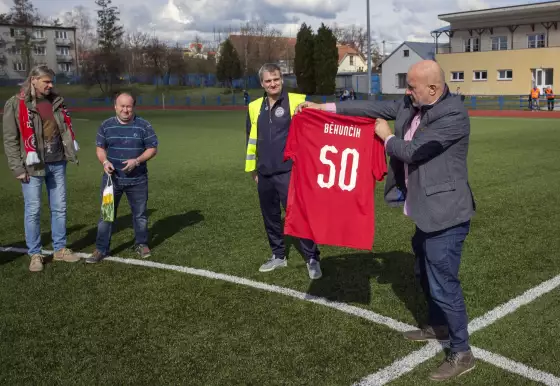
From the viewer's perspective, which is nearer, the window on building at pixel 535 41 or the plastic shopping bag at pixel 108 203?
the plastic shopping bag at pixel 108 203

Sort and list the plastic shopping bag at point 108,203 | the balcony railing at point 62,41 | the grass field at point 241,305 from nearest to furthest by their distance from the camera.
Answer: the grass field at point 241,305 → the plastic shopping bag at point 108,203 → the balcony railing at point 62,41

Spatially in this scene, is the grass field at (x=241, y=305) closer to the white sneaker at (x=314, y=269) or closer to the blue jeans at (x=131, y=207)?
the white sneaker at (x=314, y=269)

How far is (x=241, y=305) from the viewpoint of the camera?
17.7ft

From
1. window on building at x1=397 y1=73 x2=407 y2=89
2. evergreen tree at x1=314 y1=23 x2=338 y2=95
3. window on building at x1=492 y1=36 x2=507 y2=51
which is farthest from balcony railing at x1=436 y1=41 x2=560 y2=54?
evergreen tree at x1=314 y1=23 x2=338 y2=95

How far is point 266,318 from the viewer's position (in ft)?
16.6

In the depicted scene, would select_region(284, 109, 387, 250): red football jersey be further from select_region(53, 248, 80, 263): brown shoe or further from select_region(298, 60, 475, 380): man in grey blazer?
select_region(53, 248, 80, 263): brown shoe

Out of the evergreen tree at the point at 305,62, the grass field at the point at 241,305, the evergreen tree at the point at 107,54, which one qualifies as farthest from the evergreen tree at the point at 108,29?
the grass field at the point at 241,305

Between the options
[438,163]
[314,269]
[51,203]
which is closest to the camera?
[438,163]

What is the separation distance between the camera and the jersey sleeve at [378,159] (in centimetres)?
464

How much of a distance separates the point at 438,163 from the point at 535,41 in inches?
2298

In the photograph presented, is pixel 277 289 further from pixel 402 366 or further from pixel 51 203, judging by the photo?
pixel 51 203

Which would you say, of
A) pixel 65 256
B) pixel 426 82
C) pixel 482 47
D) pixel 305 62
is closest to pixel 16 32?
pixel 305 62

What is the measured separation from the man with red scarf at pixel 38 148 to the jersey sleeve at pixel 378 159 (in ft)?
12.2

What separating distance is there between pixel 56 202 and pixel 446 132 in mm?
4756
